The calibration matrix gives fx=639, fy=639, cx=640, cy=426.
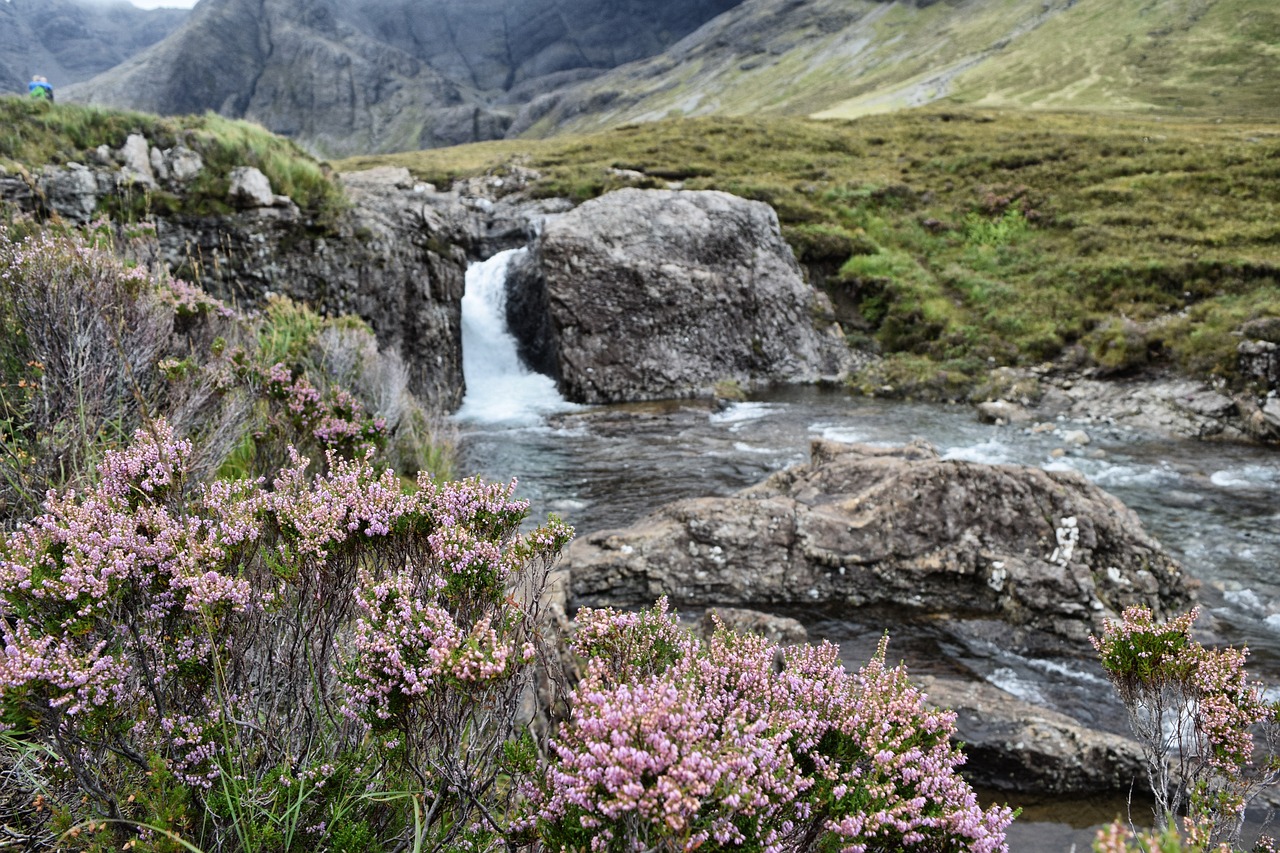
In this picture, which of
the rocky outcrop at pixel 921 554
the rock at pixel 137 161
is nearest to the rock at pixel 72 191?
the rock at pixel 137 161

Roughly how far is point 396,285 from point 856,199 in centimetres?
2478

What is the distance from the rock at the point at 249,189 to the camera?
13.7m

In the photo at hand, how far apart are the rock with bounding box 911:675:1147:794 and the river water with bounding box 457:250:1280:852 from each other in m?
0.19

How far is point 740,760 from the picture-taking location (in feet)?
5.96

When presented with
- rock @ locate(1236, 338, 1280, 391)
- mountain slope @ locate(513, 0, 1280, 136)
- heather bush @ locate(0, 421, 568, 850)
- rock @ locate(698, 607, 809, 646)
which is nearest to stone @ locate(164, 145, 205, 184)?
heather bush @ locate(0, 421, 568, 850)

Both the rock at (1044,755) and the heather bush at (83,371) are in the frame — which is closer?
the heather bush at (83,371)

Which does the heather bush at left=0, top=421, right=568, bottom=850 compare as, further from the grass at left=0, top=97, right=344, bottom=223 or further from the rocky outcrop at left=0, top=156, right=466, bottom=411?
the grass at left=0, top=97, right=344, bottom=223

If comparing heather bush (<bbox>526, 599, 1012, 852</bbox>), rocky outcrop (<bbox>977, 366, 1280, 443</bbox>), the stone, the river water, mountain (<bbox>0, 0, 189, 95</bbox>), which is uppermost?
mountain (<bbox>0, 0, 189, 95</bbox>)

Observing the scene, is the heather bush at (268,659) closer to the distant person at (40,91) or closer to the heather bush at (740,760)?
the heather bush at (740,760)

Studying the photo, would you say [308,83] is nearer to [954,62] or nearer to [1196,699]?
[954,62]

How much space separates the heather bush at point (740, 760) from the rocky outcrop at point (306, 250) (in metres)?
9.02

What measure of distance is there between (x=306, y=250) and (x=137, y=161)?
10.8 ft

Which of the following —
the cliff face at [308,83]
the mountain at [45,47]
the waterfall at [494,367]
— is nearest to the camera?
the waterfall at [494,367]

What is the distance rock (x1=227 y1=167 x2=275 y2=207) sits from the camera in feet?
44.8
